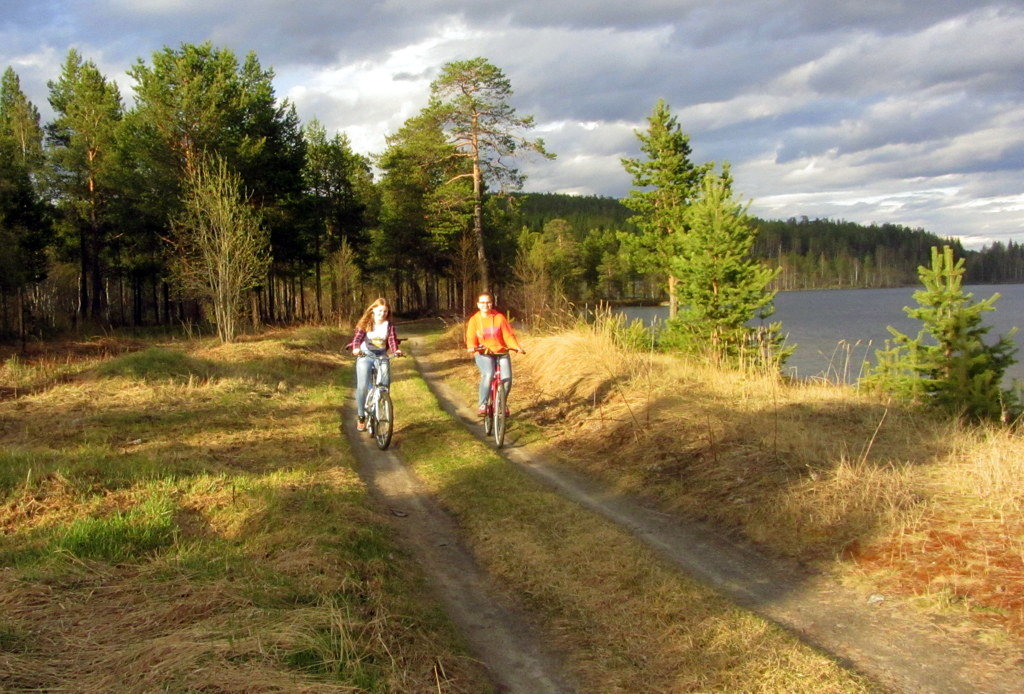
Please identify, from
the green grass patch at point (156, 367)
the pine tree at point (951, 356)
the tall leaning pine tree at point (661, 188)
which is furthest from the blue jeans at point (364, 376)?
the tall leaning pine tree at point (661, 188)

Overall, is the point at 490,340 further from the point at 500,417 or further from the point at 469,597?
the point at 469,597

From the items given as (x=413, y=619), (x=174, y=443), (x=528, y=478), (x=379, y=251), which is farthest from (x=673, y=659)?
(x=379, y=251)

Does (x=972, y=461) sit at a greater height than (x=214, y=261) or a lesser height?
lesser

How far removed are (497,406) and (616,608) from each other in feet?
18.4

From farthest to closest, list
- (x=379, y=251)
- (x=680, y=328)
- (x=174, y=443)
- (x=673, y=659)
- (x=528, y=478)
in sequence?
(x=379, y=251) → (x=680, y=328) → (x=174, y=443) → (x=528, y=478) → (x=673, y=659)

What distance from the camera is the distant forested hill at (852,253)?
538 feet

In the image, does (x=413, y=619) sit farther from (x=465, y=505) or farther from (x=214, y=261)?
(x=214, y=261)

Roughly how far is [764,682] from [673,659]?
506 mm

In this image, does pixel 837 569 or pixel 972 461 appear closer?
pixel 837 569

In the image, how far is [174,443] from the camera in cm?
920

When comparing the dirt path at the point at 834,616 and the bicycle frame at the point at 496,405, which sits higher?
the bicycle frame at the point at 496,405

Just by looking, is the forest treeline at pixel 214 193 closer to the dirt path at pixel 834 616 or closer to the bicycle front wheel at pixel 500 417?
the bicycle front wheel at pixel 500 417

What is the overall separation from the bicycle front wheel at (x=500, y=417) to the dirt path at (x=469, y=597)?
1876 millimetres

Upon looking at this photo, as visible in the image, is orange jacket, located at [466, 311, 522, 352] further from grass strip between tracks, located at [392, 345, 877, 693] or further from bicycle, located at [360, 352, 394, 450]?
grass strip between tracks, located at [392, 345, 877, 693]
